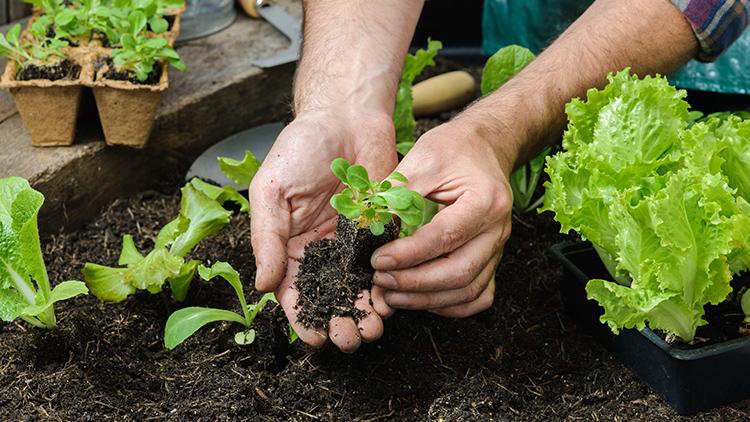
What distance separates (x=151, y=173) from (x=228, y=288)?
73cm

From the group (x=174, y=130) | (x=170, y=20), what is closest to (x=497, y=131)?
(x=174, y=130)

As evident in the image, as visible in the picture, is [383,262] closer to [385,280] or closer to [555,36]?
[385,280]

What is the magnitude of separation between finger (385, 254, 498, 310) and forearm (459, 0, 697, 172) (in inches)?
16.3

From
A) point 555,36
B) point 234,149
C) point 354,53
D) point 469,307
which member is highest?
point 354,53

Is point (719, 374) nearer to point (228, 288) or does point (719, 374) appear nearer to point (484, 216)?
point (484, 216)

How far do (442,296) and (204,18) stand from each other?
207cm

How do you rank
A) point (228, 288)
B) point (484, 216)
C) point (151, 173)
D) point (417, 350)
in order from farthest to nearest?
1. point (151, 173)
2. point (228, 288)
3. point (417, 350)
4. point (484, 216)

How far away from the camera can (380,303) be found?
181 cm

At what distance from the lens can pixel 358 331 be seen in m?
1.79

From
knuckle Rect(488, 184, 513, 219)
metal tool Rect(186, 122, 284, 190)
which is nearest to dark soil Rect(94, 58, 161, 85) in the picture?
metal tool Rect(186, 122, 284, 190)

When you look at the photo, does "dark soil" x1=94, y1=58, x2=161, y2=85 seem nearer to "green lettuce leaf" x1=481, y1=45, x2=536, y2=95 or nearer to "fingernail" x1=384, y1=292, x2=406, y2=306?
"green lettuce leaf" x1=481, y1=45, x2=536, y2=95

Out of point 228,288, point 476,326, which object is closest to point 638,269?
point 476,326

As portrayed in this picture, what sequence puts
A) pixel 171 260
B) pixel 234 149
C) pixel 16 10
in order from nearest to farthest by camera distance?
pixel 171 260, pixel 234 149, pixel 16 10

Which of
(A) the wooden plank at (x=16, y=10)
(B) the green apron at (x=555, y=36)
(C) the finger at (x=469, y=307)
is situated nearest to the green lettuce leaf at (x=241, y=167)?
(C) the finger at (x=469, y=307)
